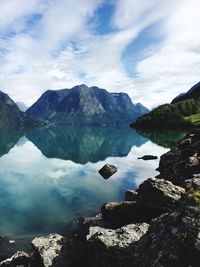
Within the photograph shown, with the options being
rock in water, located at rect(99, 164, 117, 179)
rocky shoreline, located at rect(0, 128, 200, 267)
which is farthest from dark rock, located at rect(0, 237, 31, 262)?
rock in water, located at rect(99, 164, 117, 179)

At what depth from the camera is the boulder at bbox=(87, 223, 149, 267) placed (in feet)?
54.9

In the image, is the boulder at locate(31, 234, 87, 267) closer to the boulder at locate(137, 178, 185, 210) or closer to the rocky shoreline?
the rocky shoreline

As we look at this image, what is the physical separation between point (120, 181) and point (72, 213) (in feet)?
68.4

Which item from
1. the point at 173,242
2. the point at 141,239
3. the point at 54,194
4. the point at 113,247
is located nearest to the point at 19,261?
the point at 113,247

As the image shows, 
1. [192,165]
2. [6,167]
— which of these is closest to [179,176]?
[192,165]

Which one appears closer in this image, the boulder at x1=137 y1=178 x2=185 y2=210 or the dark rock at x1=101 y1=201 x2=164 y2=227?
the boulder at x1=137 y1=178 x2=185 y2=210

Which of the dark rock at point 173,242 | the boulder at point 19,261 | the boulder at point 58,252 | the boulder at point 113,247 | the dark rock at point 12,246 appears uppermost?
the dark rock at point 173,242

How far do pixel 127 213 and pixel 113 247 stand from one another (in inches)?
383

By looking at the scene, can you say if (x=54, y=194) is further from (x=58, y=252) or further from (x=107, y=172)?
(x=58, y=252)

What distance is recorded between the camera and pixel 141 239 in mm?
16094

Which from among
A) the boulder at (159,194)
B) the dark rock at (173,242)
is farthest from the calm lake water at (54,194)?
the dark rock at (173,242)

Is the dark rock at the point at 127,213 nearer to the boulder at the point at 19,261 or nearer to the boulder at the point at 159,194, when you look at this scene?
the boulder at the point at 159,194

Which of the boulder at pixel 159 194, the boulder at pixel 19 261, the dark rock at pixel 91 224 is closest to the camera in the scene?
the boulder at pixel 19 261

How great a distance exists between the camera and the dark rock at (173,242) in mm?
13195
